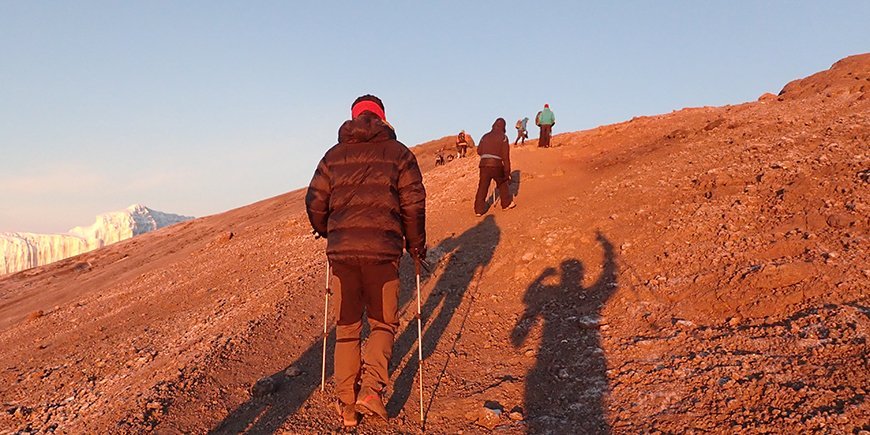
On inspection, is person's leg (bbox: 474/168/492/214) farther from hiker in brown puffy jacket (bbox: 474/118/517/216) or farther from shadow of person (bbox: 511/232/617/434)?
shadow of person (bbox: 511/232/617/434)

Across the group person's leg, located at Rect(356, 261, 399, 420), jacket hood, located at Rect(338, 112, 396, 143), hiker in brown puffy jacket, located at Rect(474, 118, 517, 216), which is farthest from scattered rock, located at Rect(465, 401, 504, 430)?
hiker in brown puffy jacket, located at Rect(474, 118, 517, 216)

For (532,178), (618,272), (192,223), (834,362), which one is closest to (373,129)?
(834,362)

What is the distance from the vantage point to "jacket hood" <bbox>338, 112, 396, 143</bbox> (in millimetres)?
4734

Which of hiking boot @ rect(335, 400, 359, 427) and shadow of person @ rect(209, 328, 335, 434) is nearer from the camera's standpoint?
hiking boot @ rect(335, 400, 359, 427)

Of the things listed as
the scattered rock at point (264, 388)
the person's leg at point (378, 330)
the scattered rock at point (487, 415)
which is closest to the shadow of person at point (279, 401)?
the scattered rock at point (264, 388)

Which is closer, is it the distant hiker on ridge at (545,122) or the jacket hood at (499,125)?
the jacket hood at (499,125)

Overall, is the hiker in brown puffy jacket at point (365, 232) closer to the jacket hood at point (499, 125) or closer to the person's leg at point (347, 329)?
the person's leg at point (347, 329)

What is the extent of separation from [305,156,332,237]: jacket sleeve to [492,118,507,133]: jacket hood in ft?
28.3

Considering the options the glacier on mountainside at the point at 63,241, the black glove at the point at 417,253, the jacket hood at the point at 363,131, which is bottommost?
the glacier on mountainside at the point at 63,241

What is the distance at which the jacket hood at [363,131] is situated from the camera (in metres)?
4.73

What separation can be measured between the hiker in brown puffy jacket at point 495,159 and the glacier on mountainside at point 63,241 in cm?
11777

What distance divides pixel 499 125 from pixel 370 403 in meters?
9.58

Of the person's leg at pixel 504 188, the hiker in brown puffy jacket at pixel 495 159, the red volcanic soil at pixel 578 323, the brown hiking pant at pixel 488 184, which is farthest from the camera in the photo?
the person's leg at pixel 504 188

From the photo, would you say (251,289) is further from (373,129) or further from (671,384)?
(671,384)
